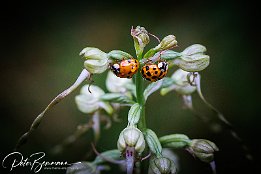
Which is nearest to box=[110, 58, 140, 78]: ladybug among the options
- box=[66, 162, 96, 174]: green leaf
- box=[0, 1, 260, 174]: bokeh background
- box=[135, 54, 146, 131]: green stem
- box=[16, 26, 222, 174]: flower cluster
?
box=[16, 26, 222, 174]: flower cluster

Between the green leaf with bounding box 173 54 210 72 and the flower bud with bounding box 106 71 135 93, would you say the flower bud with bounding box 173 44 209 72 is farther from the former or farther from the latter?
the flower bud with bounding box 106 71 135 93

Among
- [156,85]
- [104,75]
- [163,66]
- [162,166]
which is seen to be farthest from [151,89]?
[104,75]

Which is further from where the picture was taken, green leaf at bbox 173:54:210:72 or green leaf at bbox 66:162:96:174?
green leaf at bbox 66:162:96:174

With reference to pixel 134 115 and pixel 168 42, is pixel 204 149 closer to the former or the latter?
pixel 134 115

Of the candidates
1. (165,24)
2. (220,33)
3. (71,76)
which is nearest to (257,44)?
(220,33)

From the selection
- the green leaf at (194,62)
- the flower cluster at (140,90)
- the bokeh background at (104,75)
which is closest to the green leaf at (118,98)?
the flower cluster at (140,90)

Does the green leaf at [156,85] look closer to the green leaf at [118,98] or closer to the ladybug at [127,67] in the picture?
the green leaf at [118,98]
